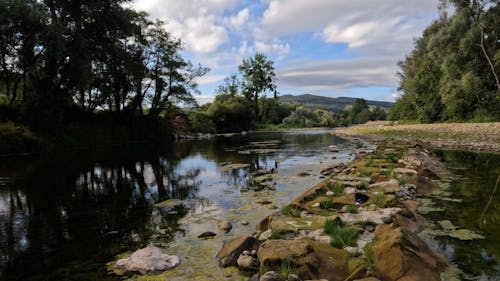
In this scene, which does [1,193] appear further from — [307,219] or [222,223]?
[307,219]

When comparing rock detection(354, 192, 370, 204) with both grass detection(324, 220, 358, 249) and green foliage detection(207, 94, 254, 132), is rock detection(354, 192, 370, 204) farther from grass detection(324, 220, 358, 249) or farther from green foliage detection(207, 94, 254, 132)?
green foliage detection(207, 94, 254, 132)

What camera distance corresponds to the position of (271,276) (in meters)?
4.91

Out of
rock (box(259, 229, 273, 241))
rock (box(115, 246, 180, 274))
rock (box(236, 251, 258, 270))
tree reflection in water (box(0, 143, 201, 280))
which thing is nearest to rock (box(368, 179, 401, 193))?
rock (box(259, 229, 273, 241))

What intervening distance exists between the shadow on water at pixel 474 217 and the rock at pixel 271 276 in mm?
2765

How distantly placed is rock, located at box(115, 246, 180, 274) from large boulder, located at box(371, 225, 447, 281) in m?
3.30

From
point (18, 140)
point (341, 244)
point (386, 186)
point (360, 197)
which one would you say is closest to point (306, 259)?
point (341, 244)

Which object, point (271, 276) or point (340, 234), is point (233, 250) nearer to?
point (271, 276)

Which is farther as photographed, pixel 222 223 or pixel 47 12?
pixel 47 12

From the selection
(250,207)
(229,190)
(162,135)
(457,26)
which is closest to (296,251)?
(250,207)

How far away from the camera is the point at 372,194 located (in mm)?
9367

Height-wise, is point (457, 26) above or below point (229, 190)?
above

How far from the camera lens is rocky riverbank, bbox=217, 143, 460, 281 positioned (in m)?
5.05

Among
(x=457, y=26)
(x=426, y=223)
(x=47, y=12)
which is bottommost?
(x=426, y=223)

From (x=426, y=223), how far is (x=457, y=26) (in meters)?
32.8
